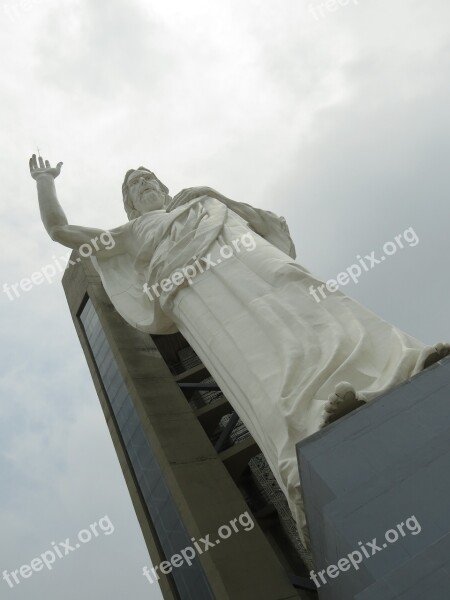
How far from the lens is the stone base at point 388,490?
8.22ft

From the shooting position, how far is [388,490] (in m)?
2.96

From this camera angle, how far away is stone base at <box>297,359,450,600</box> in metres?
2.51

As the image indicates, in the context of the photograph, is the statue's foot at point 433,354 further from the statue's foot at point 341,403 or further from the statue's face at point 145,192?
the statue's face at point 145,192

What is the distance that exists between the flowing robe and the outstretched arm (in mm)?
855

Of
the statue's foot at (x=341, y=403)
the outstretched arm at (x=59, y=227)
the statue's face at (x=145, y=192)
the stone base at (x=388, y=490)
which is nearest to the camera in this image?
the stone base at (x=388, y=490)

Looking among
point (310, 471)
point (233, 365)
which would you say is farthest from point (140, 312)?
point (310, 471)

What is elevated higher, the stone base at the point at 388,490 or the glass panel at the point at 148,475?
the glass panel at the point at 148,475

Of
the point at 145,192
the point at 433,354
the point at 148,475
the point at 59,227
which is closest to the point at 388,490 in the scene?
the point at 433,354

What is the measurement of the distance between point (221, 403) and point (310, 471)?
5.47 meters

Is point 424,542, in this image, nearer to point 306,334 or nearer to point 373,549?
point 373,549

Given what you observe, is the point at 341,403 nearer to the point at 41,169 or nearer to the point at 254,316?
the point at 254,316

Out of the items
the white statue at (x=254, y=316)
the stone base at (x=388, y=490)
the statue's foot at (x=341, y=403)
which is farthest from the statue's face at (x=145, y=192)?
the stone base at (x=388, y=490)

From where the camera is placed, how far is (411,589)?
239 centimetres

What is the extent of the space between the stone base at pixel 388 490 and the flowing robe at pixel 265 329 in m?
0.35
